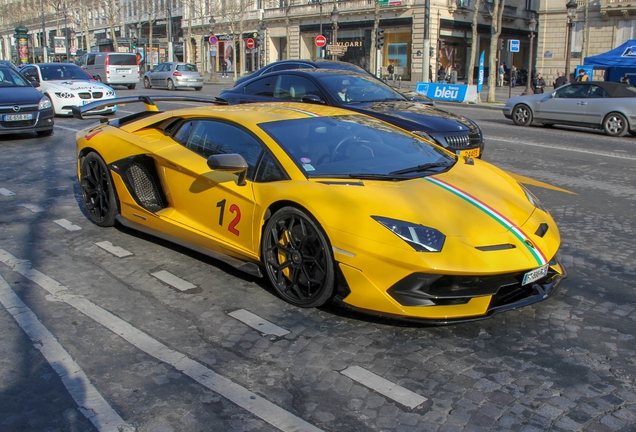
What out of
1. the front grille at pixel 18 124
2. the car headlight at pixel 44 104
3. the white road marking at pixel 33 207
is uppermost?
the car headlight at pixel 44 104

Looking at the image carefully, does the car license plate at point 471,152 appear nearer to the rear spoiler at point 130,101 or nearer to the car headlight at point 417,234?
the rear spoiler at point 130,101

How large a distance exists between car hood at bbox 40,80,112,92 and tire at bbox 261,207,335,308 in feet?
47.1

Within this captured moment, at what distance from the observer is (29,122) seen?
12742 mm

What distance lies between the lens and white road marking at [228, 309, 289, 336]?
157 inches

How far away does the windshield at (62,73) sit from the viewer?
59.0ft

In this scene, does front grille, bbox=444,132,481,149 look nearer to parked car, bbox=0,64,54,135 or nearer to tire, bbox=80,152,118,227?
tire, bbox=80,152,118,227

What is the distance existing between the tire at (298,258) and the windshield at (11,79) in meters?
11.1

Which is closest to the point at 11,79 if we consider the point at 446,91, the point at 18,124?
the point at 18,124

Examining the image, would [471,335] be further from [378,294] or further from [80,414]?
[80,414]

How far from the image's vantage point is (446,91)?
27.2 metres

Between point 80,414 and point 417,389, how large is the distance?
1.64m

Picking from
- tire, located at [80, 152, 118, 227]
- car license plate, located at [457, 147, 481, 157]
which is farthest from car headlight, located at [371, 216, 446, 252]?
car license plate, located at [457, 147, 481, 157]

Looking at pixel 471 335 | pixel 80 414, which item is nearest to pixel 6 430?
pixel 80 414

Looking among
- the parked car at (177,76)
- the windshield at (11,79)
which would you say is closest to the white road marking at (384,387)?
the windshield at (11,79)
